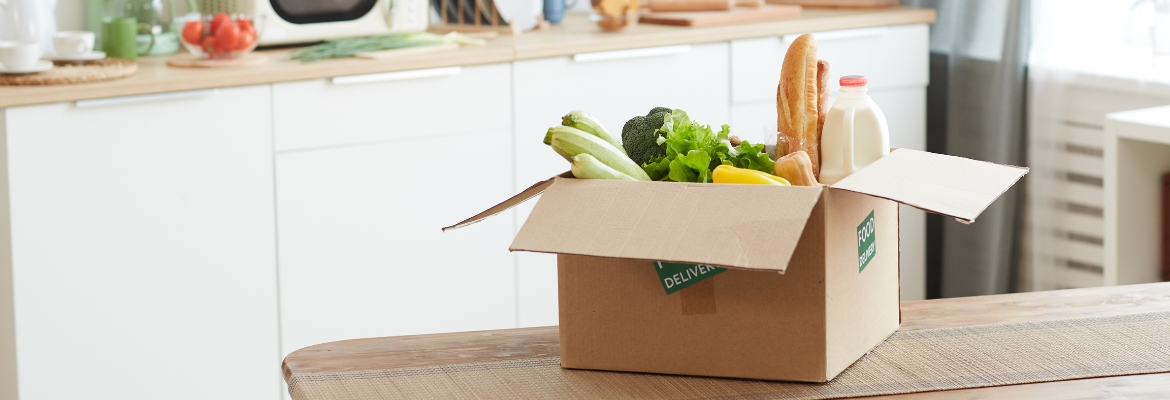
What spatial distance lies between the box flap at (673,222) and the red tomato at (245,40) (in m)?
1.52

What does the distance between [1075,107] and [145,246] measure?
2022 millimetres

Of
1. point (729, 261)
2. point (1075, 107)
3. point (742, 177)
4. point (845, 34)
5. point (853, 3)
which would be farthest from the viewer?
point (853, 3)

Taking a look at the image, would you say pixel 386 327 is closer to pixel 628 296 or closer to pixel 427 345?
pixel 427 345

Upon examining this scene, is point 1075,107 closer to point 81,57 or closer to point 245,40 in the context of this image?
point 245,40

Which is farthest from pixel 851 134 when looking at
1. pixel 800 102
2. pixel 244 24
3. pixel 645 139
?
pixel 244 24

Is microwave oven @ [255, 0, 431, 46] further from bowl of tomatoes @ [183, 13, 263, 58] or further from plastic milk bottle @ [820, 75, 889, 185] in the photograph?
plastic milk bottle @ [820, 75, 889, 185]

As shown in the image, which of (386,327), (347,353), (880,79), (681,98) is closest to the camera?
(347,353)

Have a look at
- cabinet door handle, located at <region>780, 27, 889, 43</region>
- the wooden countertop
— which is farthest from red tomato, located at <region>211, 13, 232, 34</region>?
cabinet door handle, located at <region>780, 27, 889, 43</region>

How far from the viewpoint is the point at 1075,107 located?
2891 millimetres

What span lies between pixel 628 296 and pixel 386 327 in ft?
5.35

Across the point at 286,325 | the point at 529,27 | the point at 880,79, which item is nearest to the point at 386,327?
the point at 286,325

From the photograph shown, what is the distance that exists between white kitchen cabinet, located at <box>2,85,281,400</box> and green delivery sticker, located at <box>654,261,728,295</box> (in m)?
1.46

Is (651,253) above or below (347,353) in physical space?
above

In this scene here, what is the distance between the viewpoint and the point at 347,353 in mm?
1198
